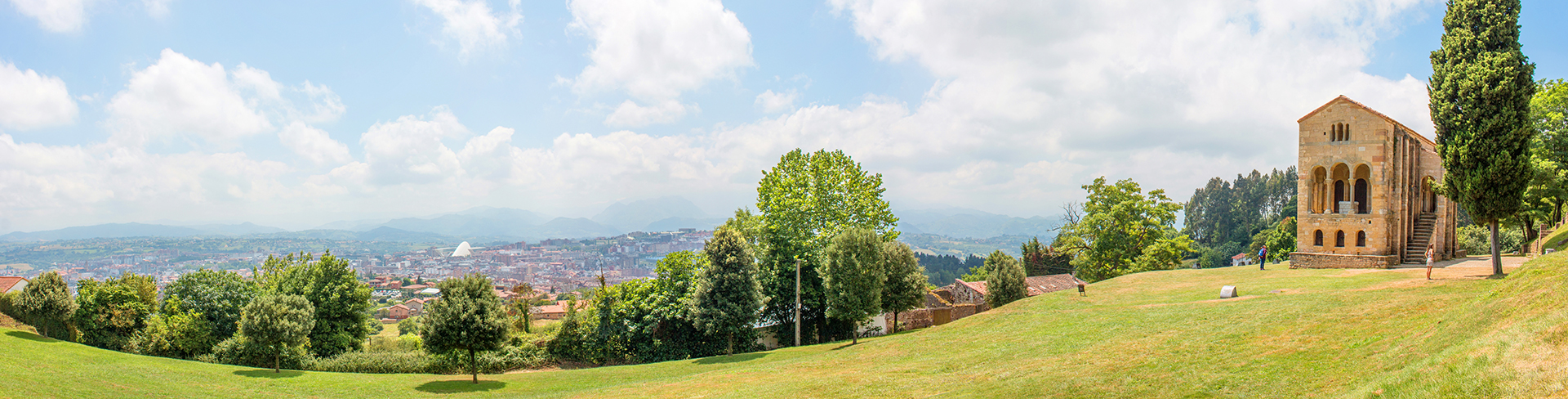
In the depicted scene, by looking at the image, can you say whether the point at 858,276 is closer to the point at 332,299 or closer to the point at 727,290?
the point at 727,290

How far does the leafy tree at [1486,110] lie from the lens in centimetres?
2111

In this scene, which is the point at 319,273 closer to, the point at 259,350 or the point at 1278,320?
the point at 259,350

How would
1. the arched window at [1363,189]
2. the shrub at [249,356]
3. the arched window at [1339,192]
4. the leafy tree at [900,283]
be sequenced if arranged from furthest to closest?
1. the arched window at [1339,192]
2. the arched window at [1363,189]
3. the leafy tree at [900,283]
4. the shrub at [249,356]

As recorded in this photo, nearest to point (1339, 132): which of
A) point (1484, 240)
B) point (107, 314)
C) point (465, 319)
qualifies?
point (1484, 240)

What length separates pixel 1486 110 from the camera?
70.1 feet

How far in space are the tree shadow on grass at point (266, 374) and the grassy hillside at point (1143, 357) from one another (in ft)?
0.41

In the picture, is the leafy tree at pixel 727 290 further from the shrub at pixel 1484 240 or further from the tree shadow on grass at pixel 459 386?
the shrub at pixel 1484 240

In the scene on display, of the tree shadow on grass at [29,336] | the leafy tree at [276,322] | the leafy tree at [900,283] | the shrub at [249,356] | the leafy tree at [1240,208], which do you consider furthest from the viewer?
the leafy tree at [1240,208]

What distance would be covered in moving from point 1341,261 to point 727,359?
29764 mm

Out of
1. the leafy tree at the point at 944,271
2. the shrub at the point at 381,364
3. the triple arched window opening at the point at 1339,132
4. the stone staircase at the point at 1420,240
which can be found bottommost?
the leafy tree at the point at 944,271

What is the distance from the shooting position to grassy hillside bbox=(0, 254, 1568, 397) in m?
10.0

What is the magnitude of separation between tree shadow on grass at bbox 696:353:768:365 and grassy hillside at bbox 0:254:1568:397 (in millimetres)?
165

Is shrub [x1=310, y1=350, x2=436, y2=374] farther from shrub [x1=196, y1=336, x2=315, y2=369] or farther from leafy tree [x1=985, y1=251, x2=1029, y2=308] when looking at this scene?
leafy tree [x1=985, y1=251, x2=1029, y2=308]

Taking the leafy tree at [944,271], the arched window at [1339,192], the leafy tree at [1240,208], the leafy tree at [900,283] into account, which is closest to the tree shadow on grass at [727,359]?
the leafy tree at [900,283]
